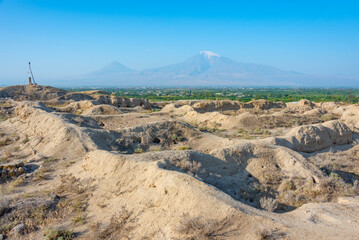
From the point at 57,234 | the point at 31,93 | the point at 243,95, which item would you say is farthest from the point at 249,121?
the point at 243,95

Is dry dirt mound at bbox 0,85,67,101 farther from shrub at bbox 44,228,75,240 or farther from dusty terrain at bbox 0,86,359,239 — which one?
shrub at bbox 44,228,75,240

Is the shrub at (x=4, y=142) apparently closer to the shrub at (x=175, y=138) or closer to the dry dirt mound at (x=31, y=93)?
the shrub at (x=175, y=138)

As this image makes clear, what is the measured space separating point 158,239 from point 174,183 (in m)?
1.32

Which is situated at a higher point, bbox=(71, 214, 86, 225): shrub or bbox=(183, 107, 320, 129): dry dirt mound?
bbox=(71, 214, 86, 225): shrub

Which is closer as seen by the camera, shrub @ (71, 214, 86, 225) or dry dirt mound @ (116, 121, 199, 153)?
shrub @ (71, 214, 86, 225)

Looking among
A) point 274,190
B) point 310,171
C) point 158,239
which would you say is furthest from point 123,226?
point 310,171

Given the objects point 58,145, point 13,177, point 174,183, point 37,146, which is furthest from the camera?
point 37,146

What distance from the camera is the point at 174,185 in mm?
5453

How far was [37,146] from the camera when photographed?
467 inches

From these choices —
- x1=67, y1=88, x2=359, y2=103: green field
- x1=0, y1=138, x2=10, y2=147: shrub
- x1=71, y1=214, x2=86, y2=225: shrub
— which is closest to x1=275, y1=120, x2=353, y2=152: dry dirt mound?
x1=71, y1=214, x2=86, y2=225: shrub

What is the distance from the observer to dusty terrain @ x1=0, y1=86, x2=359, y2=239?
4617 millimetres

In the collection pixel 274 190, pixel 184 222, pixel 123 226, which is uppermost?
pixel 184 222

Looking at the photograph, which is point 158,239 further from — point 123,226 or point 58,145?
point 58,145

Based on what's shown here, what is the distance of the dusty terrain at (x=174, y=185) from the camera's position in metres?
4.62
